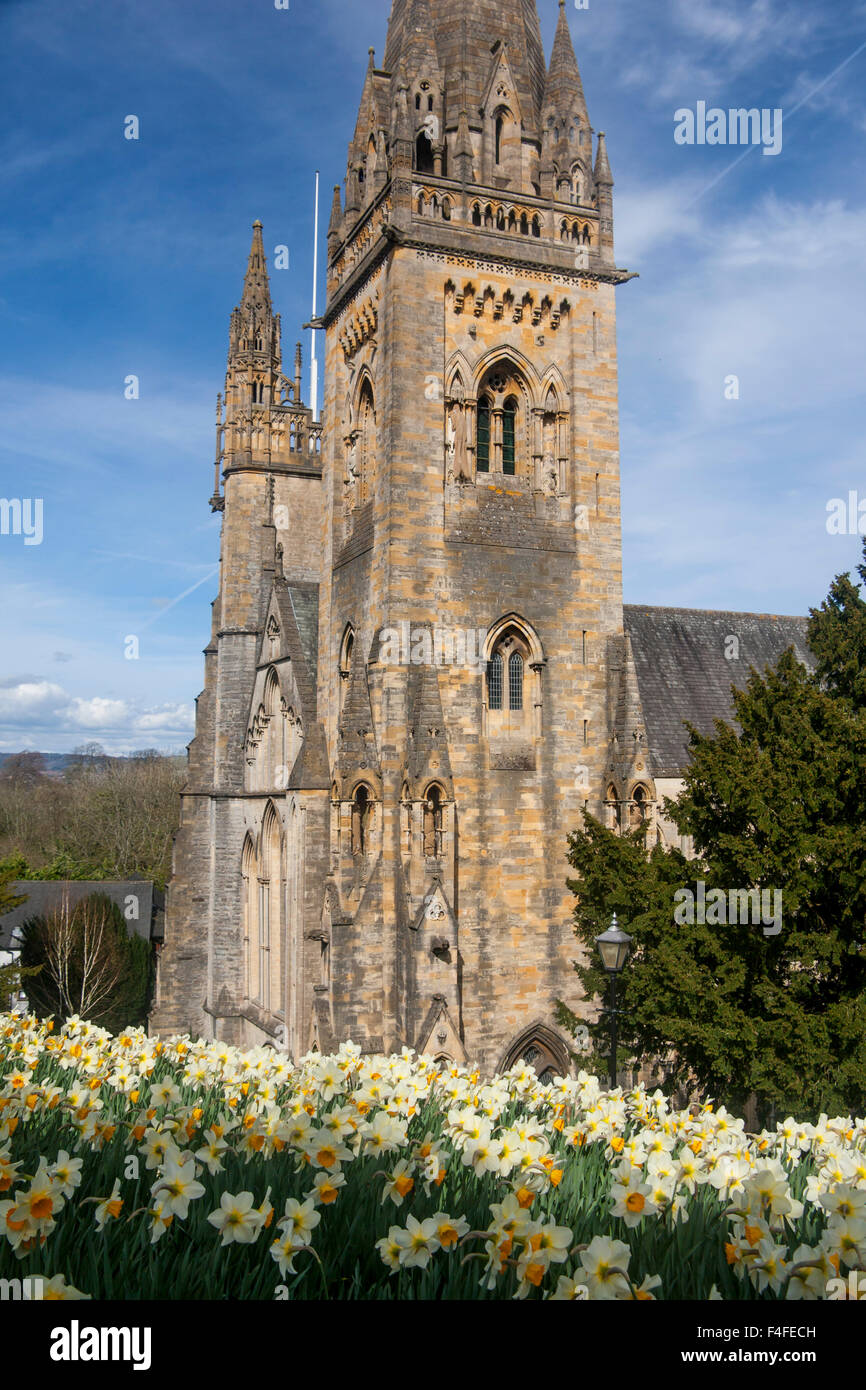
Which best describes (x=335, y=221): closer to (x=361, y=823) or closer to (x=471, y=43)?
(x=471, y=43)

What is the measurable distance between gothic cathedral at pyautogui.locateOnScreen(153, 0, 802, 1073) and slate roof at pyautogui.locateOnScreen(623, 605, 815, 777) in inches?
11.3

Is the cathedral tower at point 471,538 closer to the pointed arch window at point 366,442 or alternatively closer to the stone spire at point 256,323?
the pointed arch window at point 366,442

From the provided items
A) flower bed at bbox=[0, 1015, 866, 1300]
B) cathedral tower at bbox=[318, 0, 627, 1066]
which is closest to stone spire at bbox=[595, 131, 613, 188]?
cathedral tower at bbox=[318, 0, 627, 1066]

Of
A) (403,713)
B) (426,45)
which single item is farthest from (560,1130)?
(426,45)

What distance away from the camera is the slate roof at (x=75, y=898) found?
137 feet

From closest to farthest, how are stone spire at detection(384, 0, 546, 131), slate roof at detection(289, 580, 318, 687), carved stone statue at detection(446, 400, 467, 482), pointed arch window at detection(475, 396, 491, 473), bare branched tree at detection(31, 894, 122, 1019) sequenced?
1. carved stone statue at detection(446, 400, 467, 482)
2. stone spire at detection(384, 0, 546, 131)
3. pointed arch window at detection(475, 396, 491, 473)
4. slate roof at detection(289, 580, 318, 687)
5. bare branched tree at detection(31, 894, 122, 1019)

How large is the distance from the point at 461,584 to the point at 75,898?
97.4 feet

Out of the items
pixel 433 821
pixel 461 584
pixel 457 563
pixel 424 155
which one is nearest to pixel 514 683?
pixel 461 584

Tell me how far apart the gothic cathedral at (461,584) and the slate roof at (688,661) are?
0.94 ft

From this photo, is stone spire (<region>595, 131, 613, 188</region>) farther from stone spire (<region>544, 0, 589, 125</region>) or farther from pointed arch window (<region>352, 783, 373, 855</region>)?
pointed arch window (<region>352, 783, 373, 855</region>)

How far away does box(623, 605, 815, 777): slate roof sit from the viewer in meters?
23.1

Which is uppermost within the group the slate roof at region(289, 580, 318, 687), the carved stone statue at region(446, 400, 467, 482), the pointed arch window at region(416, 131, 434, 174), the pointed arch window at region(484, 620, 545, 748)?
the pointed arch window at region(416, 131, 434, 174)

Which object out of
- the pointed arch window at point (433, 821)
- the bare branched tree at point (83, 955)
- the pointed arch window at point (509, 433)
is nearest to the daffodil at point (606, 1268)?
the pointed arch window at point (433, 821)
